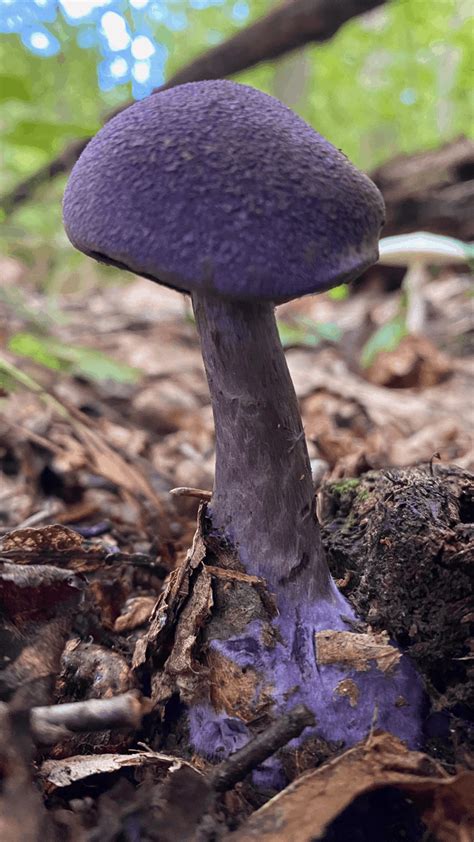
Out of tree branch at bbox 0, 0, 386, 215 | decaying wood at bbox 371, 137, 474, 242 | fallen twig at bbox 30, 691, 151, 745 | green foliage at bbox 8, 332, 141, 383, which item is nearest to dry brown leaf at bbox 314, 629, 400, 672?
fallen twig at bbox 30, 691, 151, 745

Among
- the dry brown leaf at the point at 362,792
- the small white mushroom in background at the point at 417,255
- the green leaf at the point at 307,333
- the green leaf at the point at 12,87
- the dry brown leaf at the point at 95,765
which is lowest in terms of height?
the dry brown leaf at the point at 362,792

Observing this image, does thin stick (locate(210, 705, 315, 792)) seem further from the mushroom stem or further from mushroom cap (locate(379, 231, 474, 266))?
mushroom cap (locate(379, 231, 474, 266))

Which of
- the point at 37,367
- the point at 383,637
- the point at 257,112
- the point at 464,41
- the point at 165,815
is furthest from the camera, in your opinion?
the point at 464,41

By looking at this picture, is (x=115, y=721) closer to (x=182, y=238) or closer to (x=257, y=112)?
(x=182, y=238)

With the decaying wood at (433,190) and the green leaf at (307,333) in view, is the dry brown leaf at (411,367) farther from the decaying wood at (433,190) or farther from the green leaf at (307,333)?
the decaying wood at (433,190)

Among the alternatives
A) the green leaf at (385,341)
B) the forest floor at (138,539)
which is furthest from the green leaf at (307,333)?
the green leaf at (385,341)

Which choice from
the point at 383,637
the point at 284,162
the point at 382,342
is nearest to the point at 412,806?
the point at 383,637
